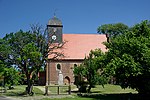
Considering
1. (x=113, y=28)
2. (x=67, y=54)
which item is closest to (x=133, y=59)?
(x=67, y=54)

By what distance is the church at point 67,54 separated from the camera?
6156cm

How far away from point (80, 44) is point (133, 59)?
121ft

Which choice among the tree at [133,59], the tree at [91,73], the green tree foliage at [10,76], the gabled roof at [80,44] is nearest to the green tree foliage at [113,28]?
the gabled roof at [80,44]

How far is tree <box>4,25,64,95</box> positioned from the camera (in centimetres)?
3356

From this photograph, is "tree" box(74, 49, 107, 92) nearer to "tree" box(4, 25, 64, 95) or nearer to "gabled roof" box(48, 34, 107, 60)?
"tree" box(4, 25, 64, 95)

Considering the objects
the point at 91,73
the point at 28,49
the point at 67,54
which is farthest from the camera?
the point at 67,54

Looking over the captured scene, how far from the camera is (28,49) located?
33.1 m

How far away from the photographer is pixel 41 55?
35.0 meters

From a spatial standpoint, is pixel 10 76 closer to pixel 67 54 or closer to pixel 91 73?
pixel 91 73

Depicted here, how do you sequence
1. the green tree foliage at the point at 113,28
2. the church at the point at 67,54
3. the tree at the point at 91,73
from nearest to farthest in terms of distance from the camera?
the tree at the point at 91,73, the church at the point at 67,54, the green tree foliage at the point at 113,28

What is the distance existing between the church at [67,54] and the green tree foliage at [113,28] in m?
4.57

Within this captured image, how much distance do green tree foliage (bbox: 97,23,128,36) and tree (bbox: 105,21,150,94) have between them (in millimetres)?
35777

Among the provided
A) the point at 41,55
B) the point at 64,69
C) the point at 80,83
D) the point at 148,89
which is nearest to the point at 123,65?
the point at 148,89

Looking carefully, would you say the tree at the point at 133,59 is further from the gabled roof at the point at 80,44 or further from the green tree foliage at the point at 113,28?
the green tree foliage at the point at 113,28
